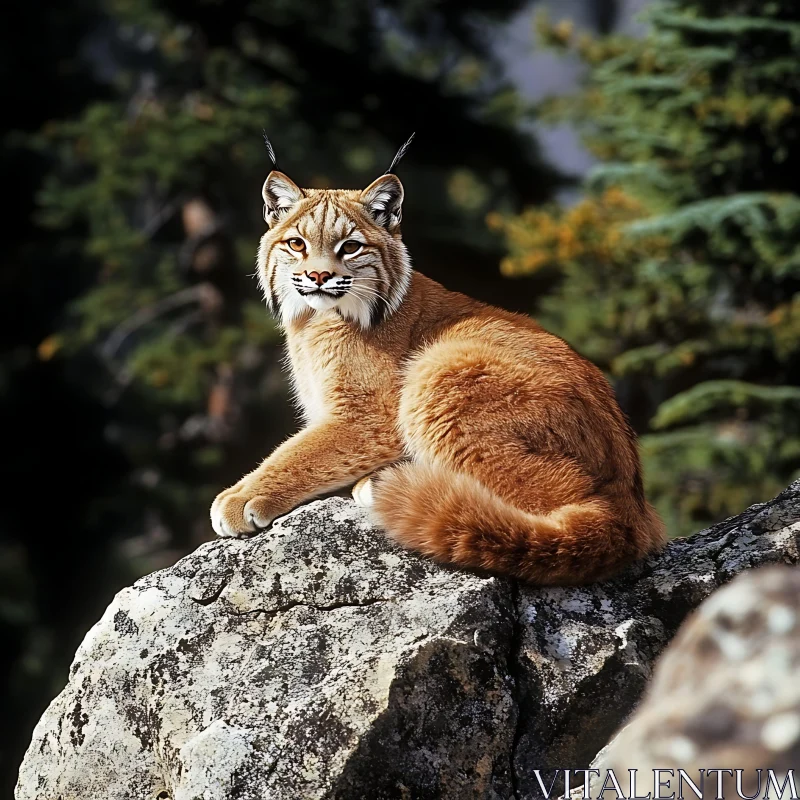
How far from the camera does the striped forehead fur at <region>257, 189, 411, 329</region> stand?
4875 mm

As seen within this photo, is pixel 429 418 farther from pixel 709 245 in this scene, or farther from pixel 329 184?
pixel 329 184

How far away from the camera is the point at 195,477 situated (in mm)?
16703

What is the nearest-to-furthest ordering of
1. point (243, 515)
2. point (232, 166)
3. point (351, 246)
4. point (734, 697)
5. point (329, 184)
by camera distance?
1. point (734, 697)
2. point (243, 515)
3. point (351, 246)
4. point (232, 166)
5. point (329, 184)

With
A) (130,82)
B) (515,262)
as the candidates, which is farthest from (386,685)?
Answer: (130,82)

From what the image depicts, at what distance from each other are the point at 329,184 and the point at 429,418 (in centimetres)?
1368

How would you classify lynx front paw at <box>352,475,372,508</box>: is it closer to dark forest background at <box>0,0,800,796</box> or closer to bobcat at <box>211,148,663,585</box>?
bobcat at <box>211,148,663,585</box>

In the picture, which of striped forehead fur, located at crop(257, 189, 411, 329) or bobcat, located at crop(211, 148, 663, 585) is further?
striped forehead fur, located at crop(257, 189, 411, 329)

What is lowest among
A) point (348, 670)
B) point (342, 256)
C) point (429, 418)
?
point (348, 670)

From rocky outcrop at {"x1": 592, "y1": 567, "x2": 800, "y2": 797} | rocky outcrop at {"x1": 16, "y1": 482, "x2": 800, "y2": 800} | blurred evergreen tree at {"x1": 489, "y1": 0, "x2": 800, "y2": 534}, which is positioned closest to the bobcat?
rocky outcrop at {"x1": 16, "y1": 482, "x2": 800, "y2": 800}

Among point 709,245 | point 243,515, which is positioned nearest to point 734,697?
point 243,515

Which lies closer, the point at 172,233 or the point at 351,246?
the point at 351,246

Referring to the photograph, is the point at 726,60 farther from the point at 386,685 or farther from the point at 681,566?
the point at 386,685

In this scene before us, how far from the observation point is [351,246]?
4.92 m

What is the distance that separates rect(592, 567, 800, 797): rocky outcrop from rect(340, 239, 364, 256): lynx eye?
9.29 ft
